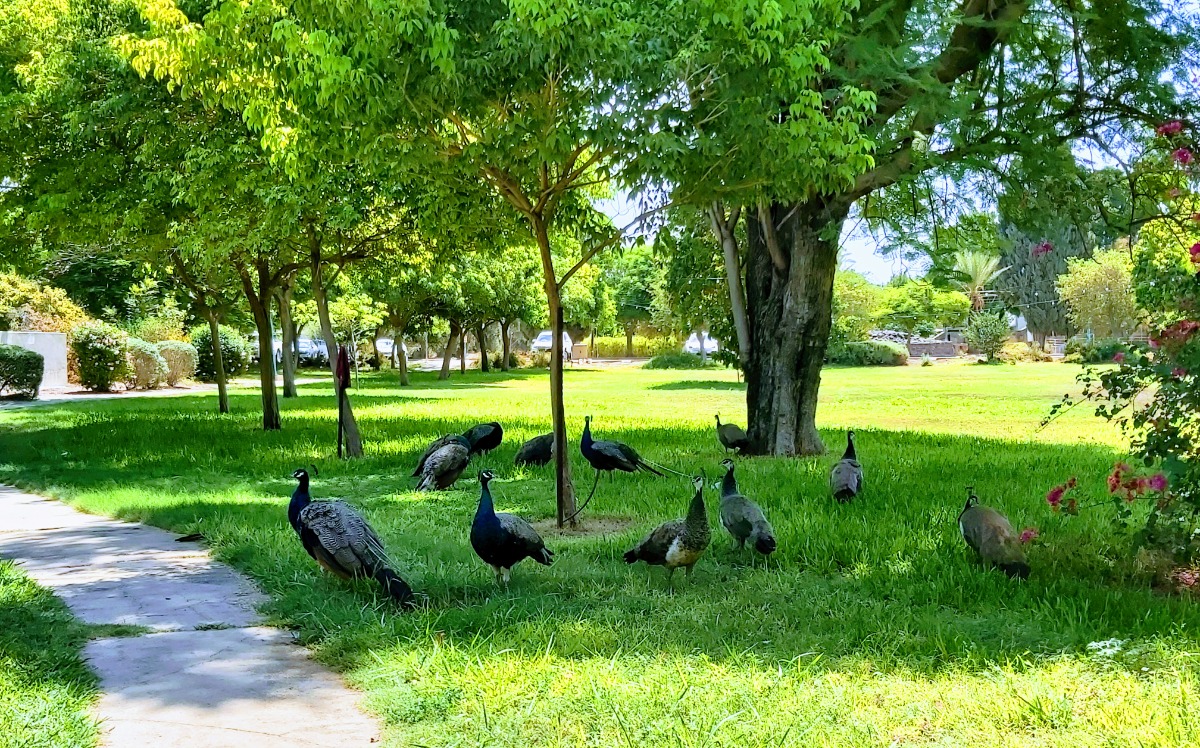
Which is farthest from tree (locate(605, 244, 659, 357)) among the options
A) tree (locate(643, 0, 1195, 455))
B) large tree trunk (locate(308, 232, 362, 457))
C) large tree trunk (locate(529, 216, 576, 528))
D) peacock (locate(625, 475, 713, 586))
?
peacock (locate(625, 475, 713, 586))

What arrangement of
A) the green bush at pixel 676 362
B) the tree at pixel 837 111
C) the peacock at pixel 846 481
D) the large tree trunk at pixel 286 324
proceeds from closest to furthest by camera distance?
the tree at pixel 837 111 < the peacock at pixel 846 481 < the large tree trunk at pixel 286 324 < the green bush at pixel 676 362

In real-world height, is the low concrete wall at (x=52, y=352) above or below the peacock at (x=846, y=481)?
above

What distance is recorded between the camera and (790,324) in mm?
12359

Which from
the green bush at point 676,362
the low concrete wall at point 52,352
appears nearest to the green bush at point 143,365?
the low concrete wall at point 52,352

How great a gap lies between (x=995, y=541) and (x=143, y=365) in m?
29.1

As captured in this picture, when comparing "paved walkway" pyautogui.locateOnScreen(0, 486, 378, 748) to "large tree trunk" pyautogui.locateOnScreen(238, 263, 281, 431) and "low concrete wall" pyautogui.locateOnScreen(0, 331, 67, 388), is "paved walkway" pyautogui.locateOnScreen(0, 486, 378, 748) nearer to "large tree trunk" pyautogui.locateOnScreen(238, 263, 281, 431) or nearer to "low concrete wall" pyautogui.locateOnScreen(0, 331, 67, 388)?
"large tree trunk" pyautogui.locateOnScreen(238, 263, 281, 431)

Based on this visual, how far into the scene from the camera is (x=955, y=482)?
32.0 ft

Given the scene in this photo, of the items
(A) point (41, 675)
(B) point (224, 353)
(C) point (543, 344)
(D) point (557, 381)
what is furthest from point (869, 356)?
(A) point (41, 675)

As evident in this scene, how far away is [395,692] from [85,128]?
1022 cm

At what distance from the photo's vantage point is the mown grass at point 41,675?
3799 mm

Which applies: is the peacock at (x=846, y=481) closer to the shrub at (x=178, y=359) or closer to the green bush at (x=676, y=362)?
the shrub at (x=178, y=359)

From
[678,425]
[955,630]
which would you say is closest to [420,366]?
[678,425]

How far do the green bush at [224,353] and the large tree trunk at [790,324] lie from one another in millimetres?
28036

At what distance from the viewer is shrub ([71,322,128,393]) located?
93.4 ft
